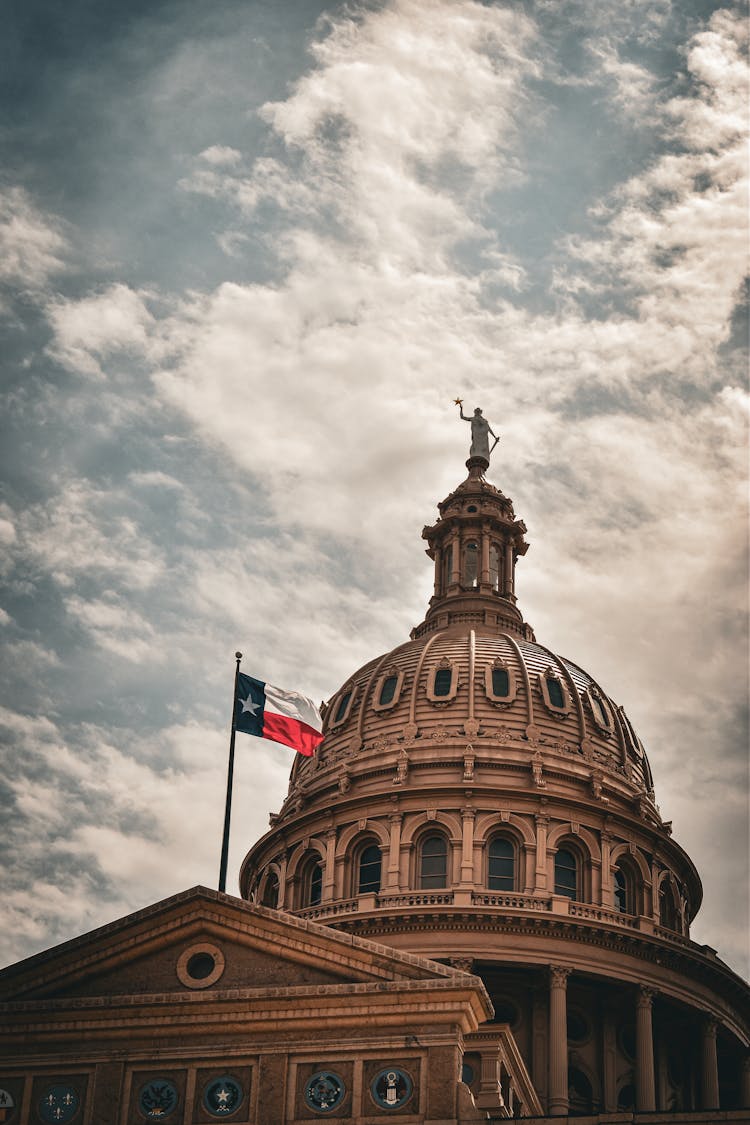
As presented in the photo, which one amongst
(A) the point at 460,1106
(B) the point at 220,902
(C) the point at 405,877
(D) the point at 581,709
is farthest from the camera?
(D) the point at 581,709

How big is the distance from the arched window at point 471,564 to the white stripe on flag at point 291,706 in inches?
1531

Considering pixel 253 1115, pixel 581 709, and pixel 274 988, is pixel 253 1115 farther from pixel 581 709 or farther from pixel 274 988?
pixel 581 709

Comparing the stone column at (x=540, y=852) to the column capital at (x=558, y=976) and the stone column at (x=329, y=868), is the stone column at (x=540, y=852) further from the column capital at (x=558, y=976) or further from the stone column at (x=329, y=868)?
the stone column at (x=329, y=868)

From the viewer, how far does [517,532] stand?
97625 millimetres

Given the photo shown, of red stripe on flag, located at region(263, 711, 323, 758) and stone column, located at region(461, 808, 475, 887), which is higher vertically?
stone column, located at region(461, 808, 475, 887)

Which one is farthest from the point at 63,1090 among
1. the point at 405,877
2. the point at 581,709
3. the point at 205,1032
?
the point at 581,709

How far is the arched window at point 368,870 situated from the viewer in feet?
253

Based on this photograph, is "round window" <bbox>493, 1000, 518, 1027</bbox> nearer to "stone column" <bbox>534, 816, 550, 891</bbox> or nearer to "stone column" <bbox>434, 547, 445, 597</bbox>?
"stone column" <bbox>534, 816, 550, 891</bbox>

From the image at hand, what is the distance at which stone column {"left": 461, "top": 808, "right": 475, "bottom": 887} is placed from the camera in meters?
74.6

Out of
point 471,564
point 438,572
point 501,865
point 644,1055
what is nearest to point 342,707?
point 438,572

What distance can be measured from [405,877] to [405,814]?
3483mm

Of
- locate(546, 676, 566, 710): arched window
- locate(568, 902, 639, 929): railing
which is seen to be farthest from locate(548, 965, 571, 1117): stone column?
locate(546, 676, 566, 710): arched window

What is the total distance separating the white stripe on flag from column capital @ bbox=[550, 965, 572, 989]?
19.8m

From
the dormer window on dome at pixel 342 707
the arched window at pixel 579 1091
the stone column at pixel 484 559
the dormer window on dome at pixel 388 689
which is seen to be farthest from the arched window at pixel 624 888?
the stone column at pixel 484 559
